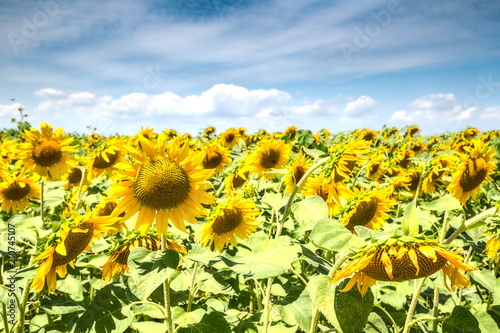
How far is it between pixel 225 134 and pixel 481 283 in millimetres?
5828

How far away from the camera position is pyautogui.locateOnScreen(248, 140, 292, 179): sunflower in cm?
378

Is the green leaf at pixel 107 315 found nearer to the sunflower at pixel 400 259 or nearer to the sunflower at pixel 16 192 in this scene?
the sunflower at pixel 400 259

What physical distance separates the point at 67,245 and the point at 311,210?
4.77ft

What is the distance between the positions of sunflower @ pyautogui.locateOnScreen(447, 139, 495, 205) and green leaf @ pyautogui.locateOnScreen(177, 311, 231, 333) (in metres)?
2.43

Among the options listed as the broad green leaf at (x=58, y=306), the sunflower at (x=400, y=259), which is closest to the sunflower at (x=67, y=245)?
the broad green leaf at (x=58, y=306)

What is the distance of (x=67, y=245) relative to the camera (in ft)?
5.64

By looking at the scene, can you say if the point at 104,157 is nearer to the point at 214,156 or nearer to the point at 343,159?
the point at 214,156

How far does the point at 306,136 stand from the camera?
14.7 feet

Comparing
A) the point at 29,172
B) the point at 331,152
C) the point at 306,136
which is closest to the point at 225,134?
the point at 306,136

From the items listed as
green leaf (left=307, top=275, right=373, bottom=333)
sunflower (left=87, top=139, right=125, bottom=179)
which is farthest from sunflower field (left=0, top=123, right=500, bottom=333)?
sunflower (left=87, top=139, right=125, bottom=179)

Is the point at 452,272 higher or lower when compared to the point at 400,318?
higher

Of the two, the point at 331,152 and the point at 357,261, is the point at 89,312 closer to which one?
the point at 357,261

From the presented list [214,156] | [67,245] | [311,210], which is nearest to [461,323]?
[311,210]

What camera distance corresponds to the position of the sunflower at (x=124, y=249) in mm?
1830
